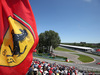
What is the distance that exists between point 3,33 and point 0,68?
126 centimetres

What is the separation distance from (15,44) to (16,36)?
0.31 m

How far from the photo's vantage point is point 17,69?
3453 millimetres

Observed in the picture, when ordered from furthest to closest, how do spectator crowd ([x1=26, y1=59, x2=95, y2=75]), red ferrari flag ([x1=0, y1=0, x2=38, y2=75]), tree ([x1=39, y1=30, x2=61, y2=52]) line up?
tree ([x1=39, y1=30, x2=61, y2=52]) < spectator crowd ([x1=26, y1=59, x2=95, y2=75]) < red ferrari flag ([x1=0, y1=0, x2=38, y2=75])

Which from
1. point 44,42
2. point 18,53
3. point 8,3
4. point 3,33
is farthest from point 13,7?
point 44,42

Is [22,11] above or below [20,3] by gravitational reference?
below

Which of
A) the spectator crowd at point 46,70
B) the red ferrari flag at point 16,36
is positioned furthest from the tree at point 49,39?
the red ferrari flag at point 16,36

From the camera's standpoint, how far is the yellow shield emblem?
11.3ft

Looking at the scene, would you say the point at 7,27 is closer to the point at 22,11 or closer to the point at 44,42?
the point at 22,11

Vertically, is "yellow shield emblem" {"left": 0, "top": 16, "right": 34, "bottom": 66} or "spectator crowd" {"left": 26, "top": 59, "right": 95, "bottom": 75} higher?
"yellow shield emblem" {"left": 0, "top": 16, "right": 34, "bottom": 66}

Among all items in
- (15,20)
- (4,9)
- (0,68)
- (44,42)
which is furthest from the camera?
(44,42)

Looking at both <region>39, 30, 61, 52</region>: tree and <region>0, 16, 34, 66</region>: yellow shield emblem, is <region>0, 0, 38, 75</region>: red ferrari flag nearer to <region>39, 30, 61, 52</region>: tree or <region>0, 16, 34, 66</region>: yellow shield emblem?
<region>0, 16, 34, 66</region>: yellow shield emblem

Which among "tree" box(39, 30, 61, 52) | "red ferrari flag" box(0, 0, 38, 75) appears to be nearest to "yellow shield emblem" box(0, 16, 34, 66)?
"red ferrari flag" box(0, 0, 38, 75)

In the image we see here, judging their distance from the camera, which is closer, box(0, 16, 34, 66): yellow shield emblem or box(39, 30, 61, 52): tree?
box(0, 16, 34, 66): yellow shield emblem

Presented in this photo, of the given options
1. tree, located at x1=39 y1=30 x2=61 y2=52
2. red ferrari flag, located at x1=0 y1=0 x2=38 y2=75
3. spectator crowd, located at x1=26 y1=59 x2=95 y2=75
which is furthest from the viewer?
tree, located at x1=39 y1=30 x2=61 y2=52
